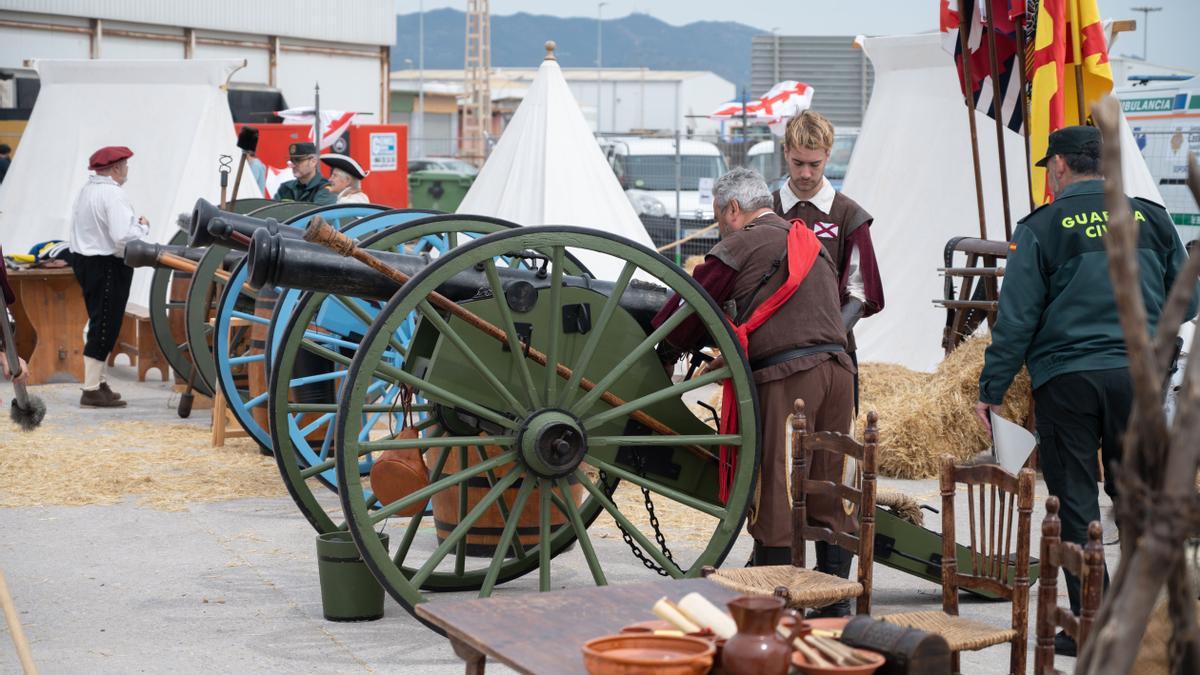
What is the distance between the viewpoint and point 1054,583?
129 inches

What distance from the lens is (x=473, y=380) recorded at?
16.3 ft

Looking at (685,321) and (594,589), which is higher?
(685,321)

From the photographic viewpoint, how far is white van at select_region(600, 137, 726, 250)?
65.2 feet

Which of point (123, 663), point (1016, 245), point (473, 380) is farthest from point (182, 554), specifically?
point (1016, 245)

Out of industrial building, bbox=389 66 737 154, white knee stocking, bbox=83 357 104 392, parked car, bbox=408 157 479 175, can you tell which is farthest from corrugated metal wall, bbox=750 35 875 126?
industrial building, bbox=389 66 737 154

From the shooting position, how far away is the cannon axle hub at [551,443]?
482cm

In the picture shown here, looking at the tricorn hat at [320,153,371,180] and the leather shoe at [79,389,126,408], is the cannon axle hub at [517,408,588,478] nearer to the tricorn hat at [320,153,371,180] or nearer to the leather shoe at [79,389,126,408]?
the tricorn hat at [320,153,371,180]

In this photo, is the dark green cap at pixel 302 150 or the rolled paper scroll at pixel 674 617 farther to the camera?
the dark green cap at pixel 302 150

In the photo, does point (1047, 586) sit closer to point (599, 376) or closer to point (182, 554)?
point (599, 376)

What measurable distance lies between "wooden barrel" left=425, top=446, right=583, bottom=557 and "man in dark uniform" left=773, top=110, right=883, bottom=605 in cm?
137

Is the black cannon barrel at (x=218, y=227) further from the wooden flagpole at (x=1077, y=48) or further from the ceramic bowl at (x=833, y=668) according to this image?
the wooden flagpole at (x=1077, y=48)

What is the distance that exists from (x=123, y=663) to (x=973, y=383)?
5016 millimetres

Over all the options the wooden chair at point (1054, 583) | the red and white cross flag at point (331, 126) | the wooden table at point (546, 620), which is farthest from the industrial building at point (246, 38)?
the wooden chair at point (1054, 583)

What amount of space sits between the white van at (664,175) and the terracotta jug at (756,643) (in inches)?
654
